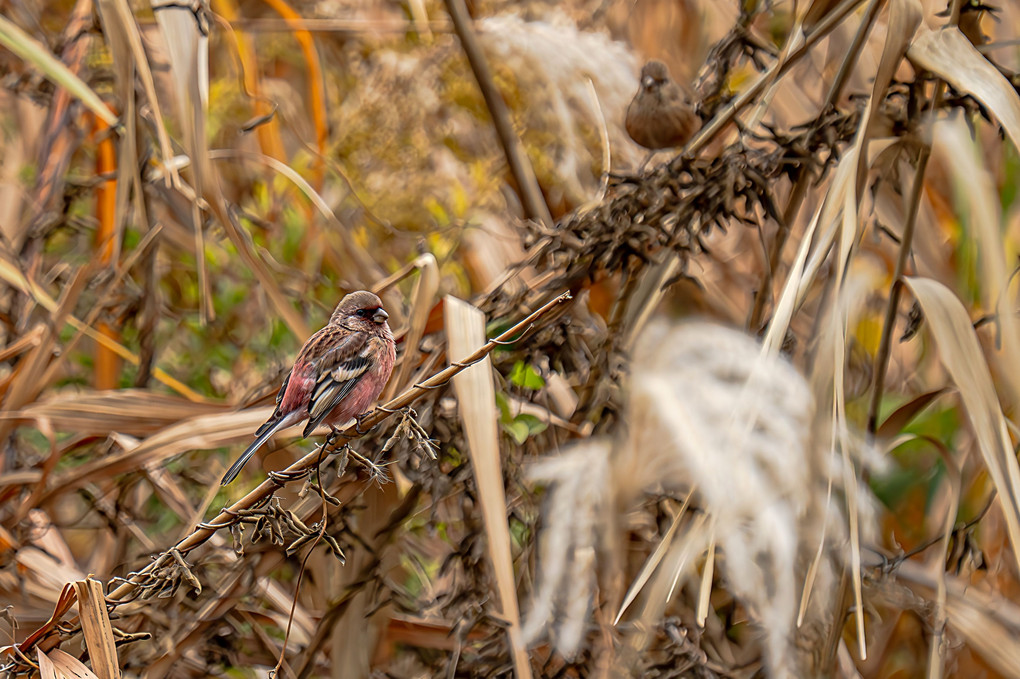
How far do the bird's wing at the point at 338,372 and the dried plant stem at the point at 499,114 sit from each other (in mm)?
834

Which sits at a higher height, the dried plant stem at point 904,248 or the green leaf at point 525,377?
the dried plant stem at point 904,248

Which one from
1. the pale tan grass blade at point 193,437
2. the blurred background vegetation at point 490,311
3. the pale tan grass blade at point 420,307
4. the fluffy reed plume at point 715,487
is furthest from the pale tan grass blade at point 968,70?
the pale tan grass blade at point 193,437

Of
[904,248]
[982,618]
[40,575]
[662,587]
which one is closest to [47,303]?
[40,575]

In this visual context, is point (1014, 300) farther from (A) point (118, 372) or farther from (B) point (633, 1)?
(A) point (118, 372)

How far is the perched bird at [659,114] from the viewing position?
161cm

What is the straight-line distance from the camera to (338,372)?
3.39ft

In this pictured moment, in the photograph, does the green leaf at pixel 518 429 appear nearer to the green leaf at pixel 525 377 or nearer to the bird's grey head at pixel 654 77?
the green leaf at pixel 525 377

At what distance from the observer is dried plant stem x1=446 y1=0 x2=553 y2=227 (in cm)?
183

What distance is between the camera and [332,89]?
2.89 m

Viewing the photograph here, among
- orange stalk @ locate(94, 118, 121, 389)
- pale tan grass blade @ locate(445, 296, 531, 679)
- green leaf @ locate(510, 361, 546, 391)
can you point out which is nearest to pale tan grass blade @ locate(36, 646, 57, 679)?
pale tan grass blade @ locate(445, 296, 531, 679)

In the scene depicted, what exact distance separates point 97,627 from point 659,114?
1224mm

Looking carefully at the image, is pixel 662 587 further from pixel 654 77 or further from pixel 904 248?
pixel 654 77

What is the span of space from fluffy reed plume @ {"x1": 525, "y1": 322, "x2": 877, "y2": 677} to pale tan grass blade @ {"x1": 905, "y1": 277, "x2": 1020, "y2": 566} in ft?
0.64

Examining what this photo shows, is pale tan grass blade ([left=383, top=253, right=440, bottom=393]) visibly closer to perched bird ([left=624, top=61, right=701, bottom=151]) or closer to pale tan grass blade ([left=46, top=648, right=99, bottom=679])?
pale tan grass blade ([left=46, top=648, right=99, bottom=679])
